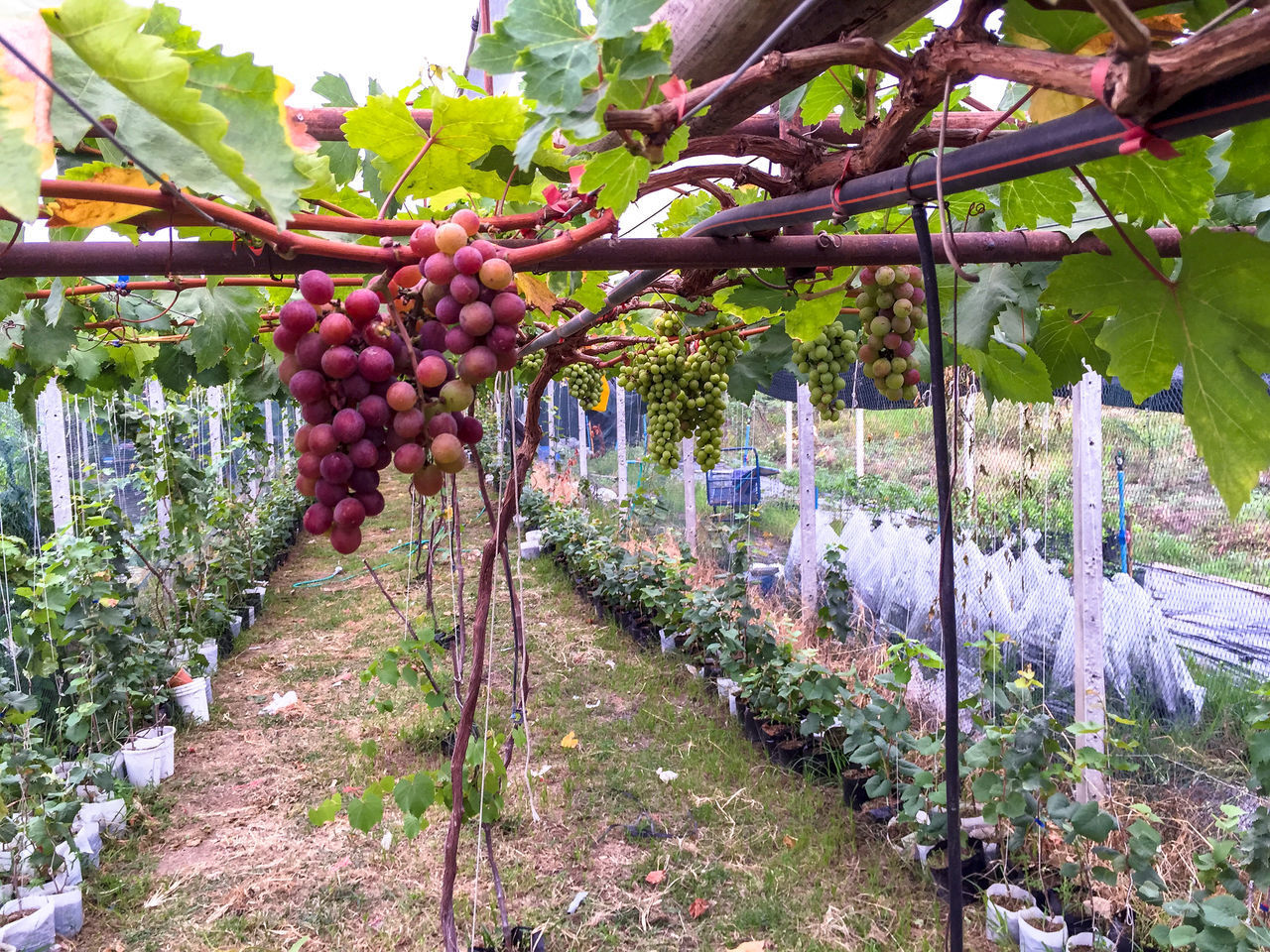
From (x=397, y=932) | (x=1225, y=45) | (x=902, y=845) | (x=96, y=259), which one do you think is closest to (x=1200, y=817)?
(x=902, y=845)

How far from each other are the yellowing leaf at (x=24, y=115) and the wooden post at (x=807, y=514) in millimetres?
4775

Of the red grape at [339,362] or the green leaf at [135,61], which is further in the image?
the red grape at [339,362]

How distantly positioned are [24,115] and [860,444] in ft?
25.1

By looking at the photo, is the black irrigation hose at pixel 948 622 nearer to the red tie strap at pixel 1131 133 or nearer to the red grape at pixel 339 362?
the red tie strap at pixel 1131 133

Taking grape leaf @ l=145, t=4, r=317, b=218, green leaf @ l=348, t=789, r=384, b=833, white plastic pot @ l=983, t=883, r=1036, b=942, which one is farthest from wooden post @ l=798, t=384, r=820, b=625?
grape leaf @ l=145, t=4, r=317, b=218

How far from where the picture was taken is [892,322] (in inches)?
76.9

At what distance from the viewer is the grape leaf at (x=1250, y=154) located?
993 mm

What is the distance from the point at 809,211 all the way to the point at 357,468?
0.60 metres

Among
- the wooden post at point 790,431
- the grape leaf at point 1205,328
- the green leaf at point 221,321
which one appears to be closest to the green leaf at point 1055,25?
the grape leaf at point 1205,328

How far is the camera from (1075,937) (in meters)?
2.57

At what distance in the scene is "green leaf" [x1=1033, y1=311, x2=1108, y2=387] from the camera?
171 cm

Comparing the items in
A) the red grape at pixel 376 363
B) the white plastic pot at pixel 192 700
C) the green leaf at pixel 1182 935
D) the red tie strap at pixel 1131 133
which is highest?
the red tie strap at pixel 1131 133

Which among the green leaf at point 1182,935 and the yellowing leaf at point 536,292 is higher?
the yellowing leaf at point 536,292

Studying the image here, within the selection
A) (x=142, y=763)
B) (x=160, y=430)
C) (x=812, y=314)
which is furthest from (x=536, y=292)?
(x=160, y=430)
